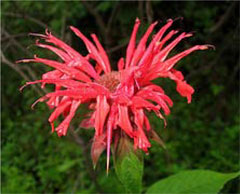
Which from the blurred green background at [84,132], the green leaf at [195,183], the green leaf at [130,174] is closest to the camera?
the green leaf at [130,174]

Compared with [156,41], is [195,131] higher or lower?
Answer: lower

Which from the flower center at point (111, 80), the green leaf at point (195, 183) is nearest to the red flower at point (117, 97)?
the flower center at point (111, 80)

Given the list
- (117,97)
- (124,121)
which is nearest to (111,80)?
(117,97)

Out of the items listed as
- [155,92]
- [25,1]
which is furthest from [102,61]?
[25,1]

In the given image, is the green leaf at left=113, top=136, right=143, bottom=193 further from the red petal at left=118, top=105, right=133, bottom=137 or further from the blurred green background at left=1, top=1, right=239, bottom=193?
the blurred green background at left=1, top=1, right=239, bottom=193

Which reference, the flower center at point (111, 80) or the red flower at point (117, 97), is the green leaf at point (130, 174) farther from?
the flower center at point (111, 80)

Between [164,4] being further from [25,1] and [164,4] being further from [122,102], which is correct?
[122,102]

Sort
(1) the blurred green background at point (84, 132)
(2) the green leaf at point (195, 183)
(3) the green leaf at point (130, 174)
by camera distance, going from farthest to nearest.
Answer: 1. (1) the blurred green background at point (84, 132)
2. (2) the green leaf at point (195, 183)
3. (3) the green leaf at point (130, 174)
